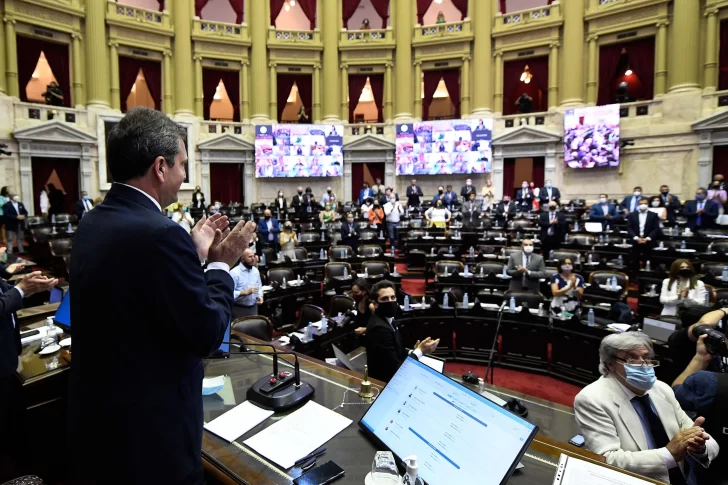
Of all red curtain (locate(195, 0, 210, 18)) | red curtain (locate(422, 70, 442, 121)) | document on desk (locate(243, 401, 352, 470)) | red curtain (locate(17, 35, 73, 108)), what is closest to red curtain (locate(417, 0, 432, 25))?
red curtain (locate(422, 70, 442, 121))

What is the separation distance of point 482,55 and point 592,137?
239 inches

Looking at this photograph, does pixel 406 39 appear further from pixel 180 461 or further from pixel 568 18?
pixel 180 461

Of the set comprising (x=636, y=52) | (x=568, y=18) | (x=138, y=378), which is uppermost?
(x=568, y=18)

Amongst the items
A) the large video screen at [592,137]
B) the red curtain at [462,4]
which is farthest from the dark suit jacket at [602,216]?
the red curtain at [462,4]

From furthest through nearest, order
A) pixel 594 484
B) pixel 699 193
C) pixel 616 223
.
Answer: pixel 616 223
pixel 699 193
pixel 594 484

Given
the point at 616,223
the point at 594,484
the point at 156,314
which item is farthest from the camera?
the point at 616,223

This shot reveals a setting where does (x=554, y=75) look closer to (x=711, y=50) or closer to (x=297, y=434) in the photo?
(x=711, y=50)

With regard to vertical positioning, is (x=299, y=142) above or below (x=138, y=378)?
above

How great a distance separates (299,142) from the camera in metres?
20.2

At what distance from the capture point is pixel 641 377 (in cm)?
266

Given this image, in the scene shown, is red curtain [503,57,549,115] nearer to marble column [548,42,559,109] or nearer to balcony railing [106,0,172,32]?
marble column [548,42,559,109]

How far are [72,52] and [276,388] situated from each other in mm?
20822

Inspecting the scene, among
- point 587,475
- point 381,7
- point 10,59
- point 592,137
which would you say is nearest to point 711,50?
point 592,137

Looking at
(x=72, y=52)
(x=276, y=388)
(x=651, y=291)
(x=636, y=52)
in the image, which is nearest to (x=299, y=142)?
(x=72, y=52)
